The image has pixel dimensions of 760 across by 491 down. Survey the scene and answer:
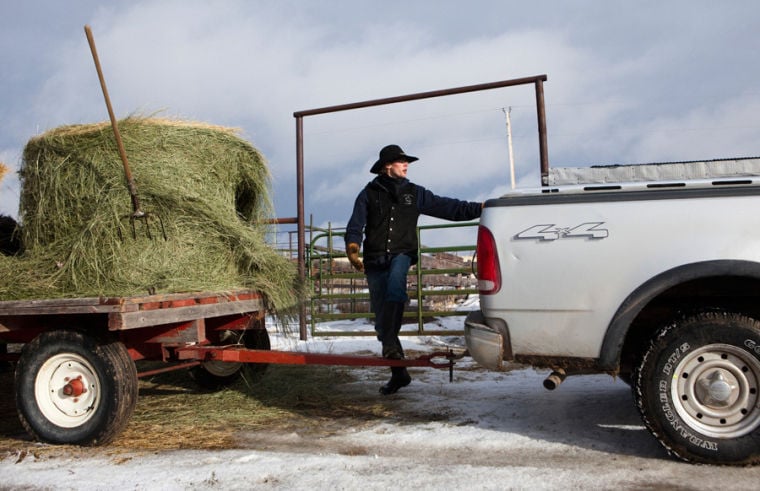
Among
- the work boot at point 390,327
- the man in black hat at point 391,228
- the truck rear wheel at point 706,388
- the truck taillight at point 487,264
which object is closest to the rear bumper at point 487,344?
the truck taillight at point 487,264

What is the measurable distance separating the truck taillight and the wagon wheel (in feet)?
7.29

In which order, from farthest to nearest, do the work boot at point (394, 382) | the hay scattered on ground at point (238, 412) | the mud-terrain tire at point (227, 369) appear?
the mud-terrain tire at point (227, 369) < the work boot at point (394, 382) < the hay scattered on ground at point (238, 412)

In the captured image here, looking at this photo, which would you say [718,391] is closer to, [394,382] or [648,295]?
[648,295]

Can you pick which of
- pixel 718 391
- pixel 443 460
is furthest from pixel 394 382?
pixel 718 391

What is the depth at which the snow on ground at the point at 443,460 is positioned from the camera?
275 cm

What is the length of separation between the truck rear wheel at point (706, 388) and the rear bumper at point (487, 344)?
0.69 metres

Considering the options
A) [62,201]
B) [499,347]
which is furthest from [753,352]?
[62,201]

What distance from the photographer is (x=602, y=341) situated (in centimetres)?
299

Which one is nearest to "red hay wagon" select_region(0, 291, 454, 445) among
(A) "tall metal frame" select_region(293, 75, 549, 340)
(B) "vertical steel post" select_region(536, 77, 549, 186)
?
(A) "tall metal frame" select_region(293, 75, 549, 340)

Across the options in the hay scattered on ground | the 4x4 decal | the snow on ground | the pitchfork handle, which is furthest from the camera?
the pitchfork handle

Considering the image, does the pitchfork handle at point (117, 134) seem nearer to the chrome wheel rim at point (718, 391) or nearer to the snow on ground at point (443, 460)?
the snow on ground at point (443, 460)

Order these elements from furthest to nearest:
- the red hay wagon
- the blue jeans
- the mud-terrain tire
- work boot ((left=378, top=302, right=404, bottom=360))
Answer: the mud-terrain tire, the blue jeans, work boot ((left=378, top=302, right=404, bottom=360)), the red hay wagon

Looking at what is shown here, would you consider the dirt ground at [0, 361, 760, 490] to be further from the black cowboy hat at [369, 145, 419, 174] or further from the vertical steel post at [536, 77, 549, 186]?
the vertical steel post at [536, 77, 549, 186]

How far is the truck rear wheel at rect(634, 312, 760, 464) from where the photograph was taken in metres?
2.80
